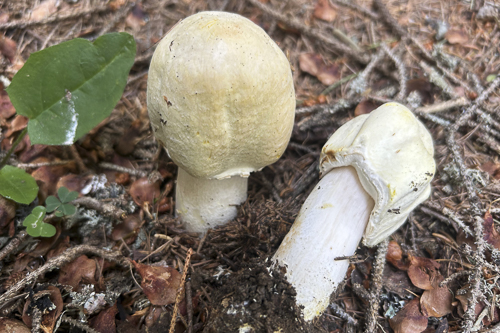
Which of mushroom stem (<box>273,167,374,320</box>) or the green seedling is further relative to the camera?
A: the green seedling

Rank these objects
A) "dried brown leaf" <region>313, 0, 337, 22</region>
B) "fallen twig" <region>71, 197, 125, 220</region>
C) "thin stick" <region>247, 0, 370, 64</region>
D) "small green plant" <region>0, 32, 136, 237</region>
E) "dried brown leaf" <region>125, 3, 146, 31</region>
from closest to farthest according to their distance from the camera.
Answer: "small green plant" <region>0, 32, 136, 237</region> < "fallen twig" <region>71, 197, 125, 220</region> < "thin stick" <region>247, 0, 370, 64</region> < "dried brown leaf" <region>125, 3, 146, 31</region> < "dried brown leaf" <region>313, 0, 337, 22</region>

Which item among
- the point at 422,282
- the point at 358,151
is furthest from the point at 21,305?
the point at 422,282

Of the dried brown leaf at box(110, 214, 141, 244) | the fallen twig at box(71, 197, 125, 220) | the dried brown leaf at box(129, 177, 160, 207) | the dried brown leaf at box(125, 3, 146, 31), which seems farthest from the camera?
the dried brown leaf at box(125, 3, 146, 31)

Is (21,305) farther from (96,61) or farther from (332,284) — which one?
(332,284)

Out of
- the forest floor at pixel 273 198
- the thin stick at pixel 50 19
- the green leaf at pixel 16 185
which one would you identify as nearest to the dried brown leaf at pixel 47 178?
the forest floor at pixel 273 198

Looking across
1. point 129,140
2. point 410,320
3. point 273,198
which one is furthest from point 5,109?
point 410,320

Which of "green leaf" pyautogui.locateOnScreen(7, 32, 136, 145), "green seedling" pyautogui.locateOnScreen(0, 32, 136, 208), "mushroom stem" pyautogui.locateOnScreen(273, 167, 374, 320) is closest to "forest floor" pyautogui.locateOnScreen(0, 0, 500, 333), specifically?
"mushroom stem" pyautogui.locateOnScreen(273, 167, 374, 320)

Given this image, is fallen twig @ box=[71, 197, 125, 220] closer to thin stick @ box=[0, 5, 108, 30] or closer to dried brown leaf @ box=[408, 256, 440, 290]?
thin stick @ box=[0, 5, 108, 30]

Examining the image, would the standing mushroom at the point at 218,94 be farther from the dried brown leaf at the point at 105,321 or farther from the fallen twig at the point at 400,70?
the fallen twig at the point at 400,70
